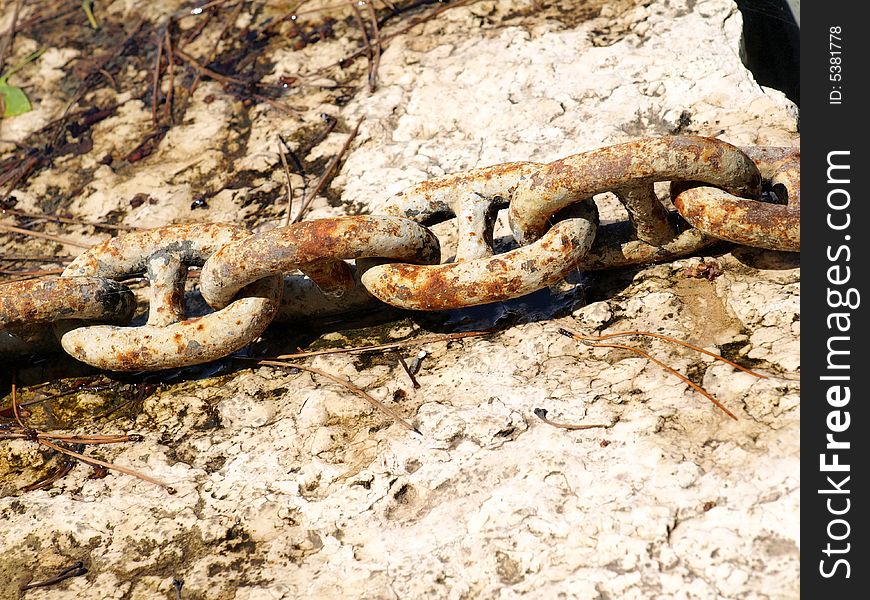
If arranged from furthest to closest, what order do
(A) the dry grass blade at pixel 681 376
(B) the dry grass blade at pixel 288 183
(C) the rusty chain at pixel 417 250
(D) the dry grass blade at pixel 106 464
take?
1. (B) the dry grass blade at pixel 288 183
2. (D) the dry grass blade at pixel 106 464
3. (C) the rusty chain at pixel 417 250
4. (A) the dry grass blade at pixel 681 376

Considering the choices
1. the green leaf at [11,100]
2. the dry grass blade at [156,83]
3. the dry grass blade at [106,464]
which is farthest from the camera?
the green leaf at [11,100]

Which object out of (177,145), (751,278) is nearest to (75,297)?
(177,145)

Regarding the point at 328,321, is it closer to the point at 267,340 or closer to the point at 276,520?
the point at 267,340

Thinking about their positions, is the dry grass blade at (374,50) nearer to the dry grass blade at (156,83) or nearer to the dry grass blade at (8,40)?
the dry grass blade at (156,83)

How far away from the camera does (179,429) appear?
2.39m

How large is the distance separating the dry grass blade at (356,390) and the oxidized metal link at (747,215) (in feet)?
2.96

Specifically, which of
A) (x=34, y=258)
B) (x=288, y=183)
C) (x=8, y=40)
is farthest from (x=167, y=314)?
(x=8, y=40)

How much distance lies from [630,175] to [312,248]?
808 mm

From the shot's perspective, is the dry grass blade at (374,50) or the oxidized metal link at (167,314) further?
the dry grass blade at (374,50)

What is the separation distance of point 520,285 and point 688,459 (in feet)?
1.92

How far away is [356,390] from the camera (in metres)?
2.33

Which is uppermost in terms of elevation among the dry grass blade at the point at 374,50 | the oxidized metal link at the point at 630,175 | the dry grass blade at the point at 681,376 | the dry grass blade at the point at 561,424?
the dry grass blade at the point at 374,50

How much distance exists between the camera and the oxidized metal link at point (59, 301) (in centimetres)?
237

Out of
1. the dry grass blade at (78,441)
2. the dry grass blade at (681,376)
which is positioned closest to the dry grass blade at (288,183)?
the dry grass blade at (78,441)
